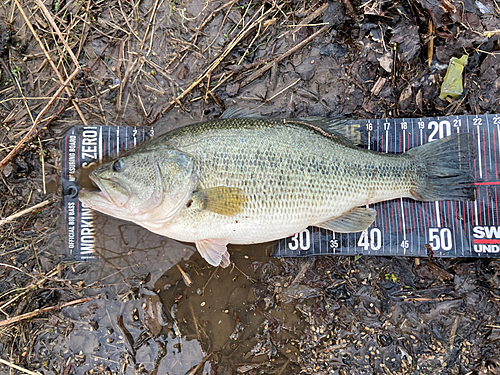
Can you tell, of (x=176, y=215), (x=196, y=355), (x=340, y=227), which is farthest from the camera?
(x=196, y=355)

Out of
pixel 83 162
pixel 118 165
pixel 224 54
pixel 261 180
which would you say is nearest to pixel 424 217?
pixel 261 180

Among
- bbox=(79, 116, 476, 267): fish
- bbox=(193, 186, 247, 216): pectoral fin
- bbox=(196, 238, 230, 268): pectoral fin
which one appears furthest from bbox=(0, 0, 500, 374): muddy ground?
bbox=(193, 186, 247, 216): pectoral fin

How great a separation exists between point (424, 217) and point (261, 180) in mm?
1903

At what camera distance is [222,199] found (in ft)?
9.01

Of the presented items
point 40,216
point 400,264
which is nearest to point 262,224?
point 400,264

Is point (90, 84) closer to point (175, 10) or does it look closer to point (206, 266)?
point (175, 10)

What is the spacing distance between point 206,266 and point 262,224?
985 millimetres

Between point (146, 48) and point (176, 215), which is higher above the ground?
point (146, 48)

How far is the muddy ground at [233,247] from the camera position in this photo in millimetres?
3248

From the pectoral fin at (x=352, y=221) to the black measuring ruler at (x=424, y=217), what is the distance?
10.2 inches

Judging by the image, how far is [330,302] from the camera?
10.9ft

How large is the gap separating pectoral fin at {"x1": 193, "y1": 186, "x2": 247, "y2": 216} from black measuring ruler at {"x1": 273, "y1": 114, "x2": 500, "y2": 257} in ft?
2.94

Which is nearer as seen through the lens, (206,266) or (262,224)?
(262,224)

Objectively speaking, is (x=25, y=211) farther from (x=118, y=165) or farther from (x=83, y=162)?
(x=118, y=165)
